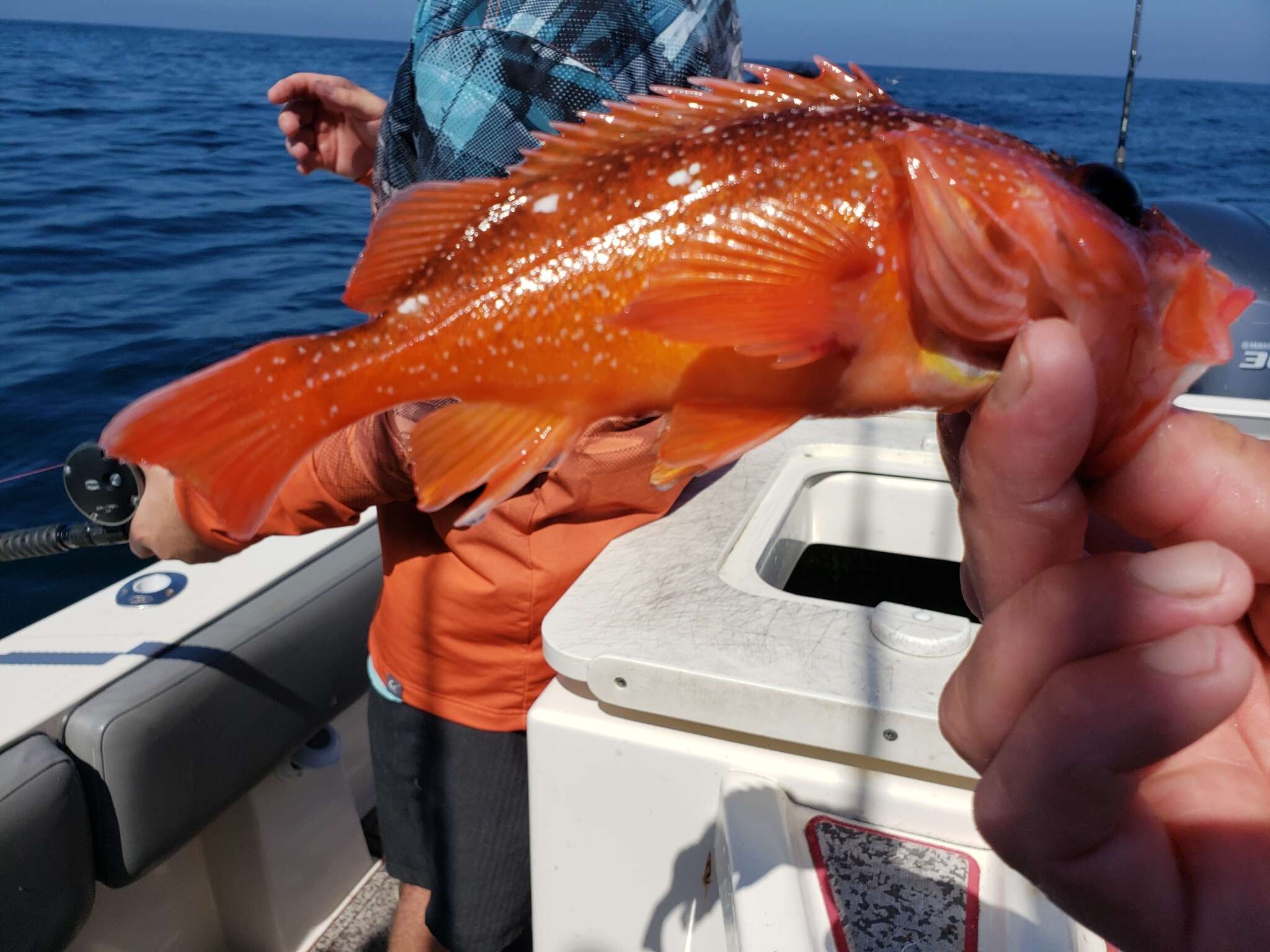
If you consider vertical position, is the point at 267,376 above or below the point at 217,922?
above

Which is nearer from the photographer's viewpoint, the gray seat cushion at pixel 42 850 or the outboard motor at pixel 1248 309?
the gray seat cushion at pixel 42 850

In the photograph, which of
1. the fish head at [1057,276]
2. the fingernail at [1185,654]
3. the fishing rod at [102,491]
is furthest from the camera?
the fishing rod at [102,491]

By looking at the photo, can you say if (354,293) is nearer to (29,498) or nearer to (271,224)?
(29,498)

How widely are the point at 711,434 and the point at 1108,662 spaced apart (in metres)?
0.41

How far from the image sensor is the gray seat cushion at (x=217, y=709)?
206 centimetres

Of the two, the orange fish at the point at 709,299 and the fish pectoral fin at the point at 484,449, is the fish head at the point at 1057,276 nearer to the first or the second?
the orange fish at the point at 709,299

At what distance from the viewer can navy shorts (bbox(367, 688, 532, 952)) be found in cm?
214

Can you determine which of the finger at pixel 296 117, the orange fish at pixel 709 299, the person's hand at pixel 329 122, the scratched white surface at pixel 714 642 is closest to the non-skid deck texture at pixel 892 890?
the scratched white surface at pixel 714 642

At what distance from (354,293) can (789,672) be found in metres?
0.93

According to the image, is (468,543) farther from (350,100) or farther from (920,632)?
(350,100)

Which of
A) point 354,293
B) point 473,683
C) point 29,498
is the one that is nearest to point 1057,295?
point 354,293

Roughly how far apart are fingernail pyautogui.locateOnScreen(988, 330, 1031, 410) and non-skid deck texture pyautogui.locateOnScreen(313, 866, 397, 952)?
104 inches

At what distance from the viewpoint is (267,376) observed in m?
1.03

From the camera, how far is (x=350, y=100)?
2.38 metres
